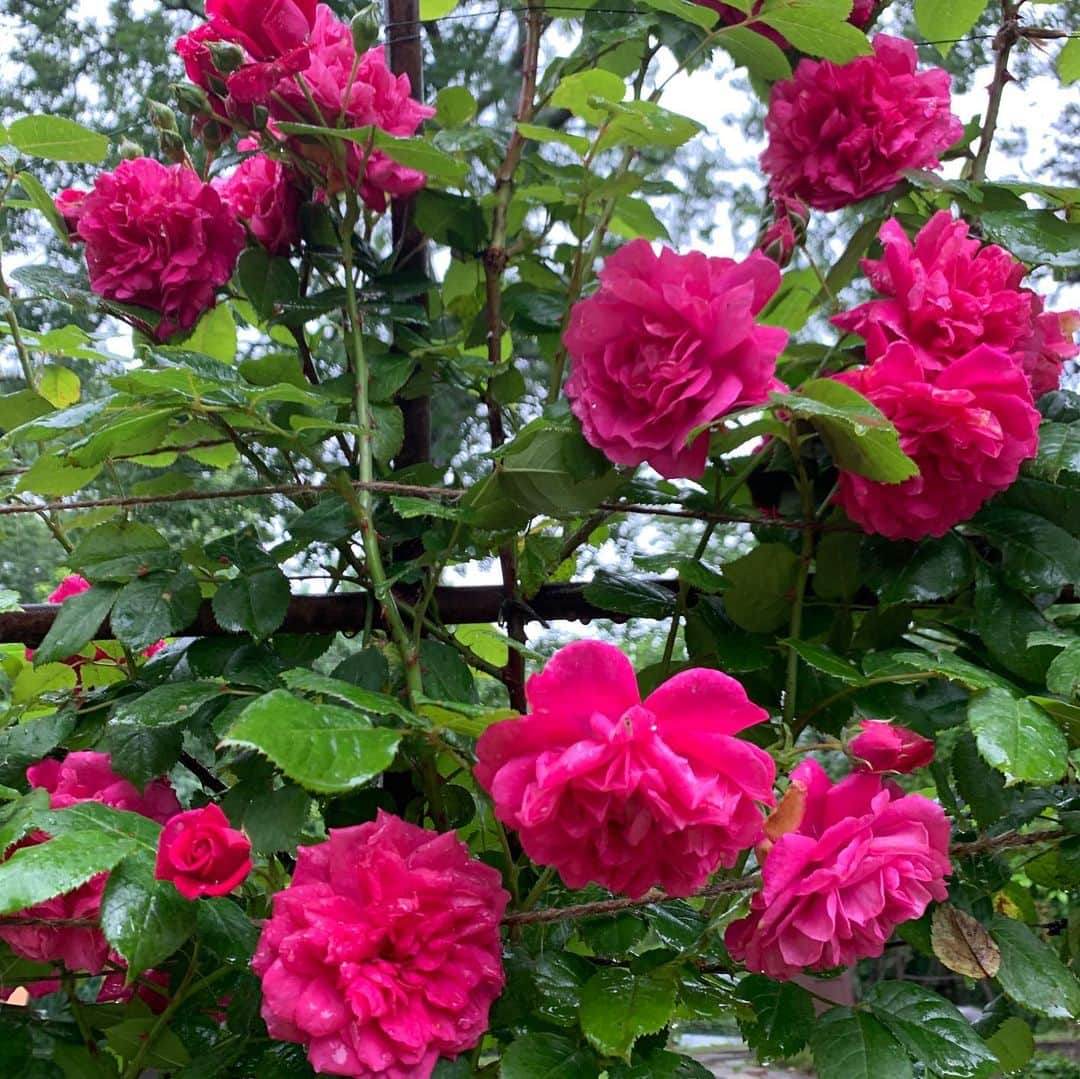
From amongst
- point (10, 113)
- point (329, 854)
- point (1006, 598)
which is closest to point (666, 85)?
point (1006, 598)

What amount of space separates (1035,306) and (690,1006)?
0.39 m

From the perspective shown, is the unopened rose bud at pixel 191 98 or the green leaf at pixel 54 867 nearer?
the green leaf at pixel 54 867

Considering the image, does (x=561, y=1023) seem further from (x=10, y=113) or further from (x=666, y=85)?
(x=10, y=113)

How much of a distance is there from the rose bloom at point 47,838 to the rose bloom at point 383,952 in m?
0.11

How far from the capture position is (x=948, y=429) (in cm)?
46

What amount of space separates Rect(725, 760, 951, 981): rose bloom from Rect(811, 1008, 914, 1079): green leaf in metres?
0.05

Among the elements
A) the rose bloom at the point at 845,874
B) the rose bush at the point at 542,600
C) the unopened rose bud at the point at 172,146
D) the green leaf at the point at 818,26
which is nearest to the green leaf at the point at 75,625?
the rose bush at the point at 542,600

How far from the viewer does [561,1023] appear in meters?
0.45

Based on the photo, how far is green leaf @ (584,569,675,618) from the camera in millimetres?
583

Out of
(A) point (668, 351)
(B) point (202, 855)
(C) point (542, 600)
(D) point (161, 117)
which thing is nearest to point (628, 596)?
(C) point (542, 600)

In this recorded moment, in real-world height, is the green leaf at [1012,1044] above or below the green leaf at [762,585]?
below

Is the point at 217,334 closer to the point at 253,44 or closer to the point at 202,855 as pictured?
the point at 253,44

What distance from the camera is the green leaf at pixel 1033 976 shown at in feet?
1.57

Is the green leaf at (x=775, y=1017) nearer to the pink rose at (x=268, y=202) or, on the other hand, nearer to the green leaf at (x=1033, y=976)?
the green leaf at (x=1033, y=976)
